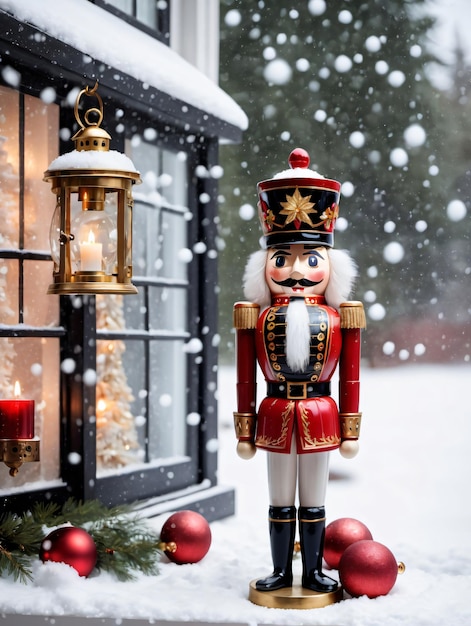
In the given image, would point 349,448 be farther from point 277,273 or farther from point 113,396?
point 113,396

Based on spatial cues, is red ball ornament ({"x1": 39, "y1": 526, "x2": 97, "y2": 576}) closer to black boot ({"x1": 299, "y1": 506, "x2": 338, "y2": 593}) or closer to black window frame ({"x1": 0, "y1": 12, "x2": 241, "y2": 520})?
black window frame ({"x1": 0, "y1": 12, "x2": 241, "y2": 520})

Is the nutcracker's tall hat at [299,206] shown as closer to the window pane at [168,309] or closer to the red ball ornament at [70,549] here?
the red ball ornament at [70,549]

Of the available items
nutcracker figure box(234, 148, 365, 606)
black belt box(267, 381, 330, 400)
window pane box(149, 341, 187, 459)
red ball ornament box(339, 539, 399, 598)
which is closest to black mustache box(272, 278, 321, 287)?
nutcracker figure box(234, 148, 365, 606)

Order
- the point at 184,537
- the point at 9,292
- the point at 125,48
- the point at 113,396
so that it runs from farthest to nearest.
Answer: the point at 113,396, the point at 125,48, the point at 9,292, the point at 184,537

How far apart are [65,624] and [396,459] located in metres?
4.81

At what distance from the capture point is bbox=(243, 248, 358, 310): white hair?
3.08 m

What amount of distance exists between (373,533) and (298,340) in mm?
2229

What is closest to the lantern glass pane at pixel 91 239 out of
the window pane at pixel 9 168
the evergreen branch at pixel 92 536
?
the window pane at pixel 9 168

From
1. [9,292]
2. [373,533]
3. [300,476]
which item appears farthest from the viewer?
[373,533]

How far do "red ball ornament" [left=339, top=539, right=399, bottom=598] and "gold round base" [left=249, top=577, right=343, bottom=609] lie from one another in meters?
0.06

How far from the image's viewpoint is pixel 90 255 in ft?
10.1

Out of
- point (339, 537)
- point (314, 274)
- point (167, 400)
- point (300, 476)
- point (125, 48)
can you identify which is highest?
point (125, 48)

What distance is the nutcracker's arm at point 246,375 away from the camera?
306cm

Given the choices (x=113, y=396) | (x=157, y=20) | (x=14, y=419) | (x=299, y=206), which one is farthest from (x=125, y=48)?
(x=14, y=419)
